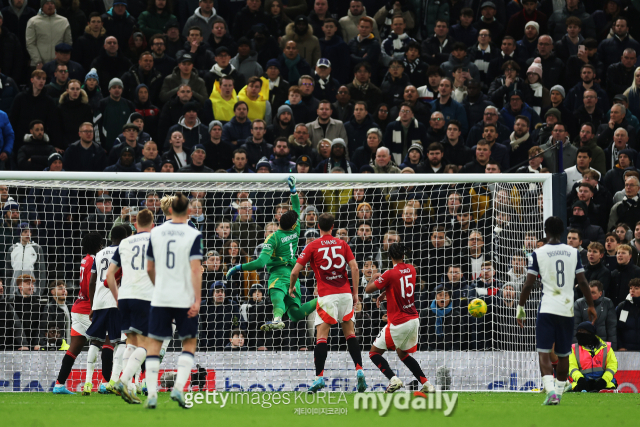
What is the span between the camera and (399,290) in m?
10.8

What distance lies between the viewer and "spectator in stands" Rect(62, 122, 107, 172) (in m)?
14.6

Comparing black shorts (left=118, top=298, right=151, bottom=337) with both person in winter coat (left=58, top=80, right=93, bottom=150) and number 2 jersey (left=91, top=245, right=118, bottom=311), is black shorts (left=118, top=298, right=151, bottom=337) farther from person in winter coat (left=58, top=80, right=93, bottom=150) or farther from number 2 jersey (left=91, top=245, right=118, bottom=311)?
person in winter coat (left=58, top=80, right=93, bottom=150)

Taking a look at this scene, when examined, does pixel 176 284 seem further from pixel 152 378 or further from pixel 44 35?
pixel 44 35

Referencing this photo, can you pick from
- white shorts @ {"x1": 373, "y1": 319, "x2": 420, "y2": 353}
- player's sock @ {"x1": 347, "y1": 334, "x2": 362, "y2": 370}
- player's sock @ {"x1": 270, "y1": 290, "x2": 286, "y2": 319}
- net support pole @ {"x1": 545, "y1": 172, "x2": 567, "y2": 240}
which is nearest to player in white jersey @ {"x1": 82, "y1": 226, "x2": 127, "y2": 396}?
player's sock @ {"x1": 270, "y1": 290, "x2": 286, "y2": 319}

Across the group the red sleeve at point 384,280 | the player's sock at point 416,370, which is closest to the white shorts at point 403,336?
the player's sock at point 416,370

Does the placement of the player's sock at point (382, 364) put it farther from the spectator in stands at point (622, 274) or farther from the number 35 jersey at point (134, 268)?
the spectator in stands at point (622, 274)

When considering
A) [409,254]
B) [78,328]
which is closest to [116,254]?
[78,328]

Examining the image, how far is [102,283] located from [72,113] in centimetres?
595

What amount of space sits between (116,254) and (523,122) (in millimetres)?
9219

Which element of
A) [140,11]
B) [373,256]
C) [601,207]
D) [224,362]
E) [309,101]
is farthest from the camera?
[140,11]

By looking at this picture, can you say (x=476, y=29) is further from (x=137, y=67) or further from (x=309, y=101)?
(x=137, y=67)

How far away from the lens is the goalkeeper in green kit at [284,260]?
1115cm

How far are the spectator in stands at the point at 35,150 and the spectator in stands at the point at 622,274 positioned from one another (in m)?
10.1

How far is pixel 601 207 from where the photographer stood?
14891 mm
